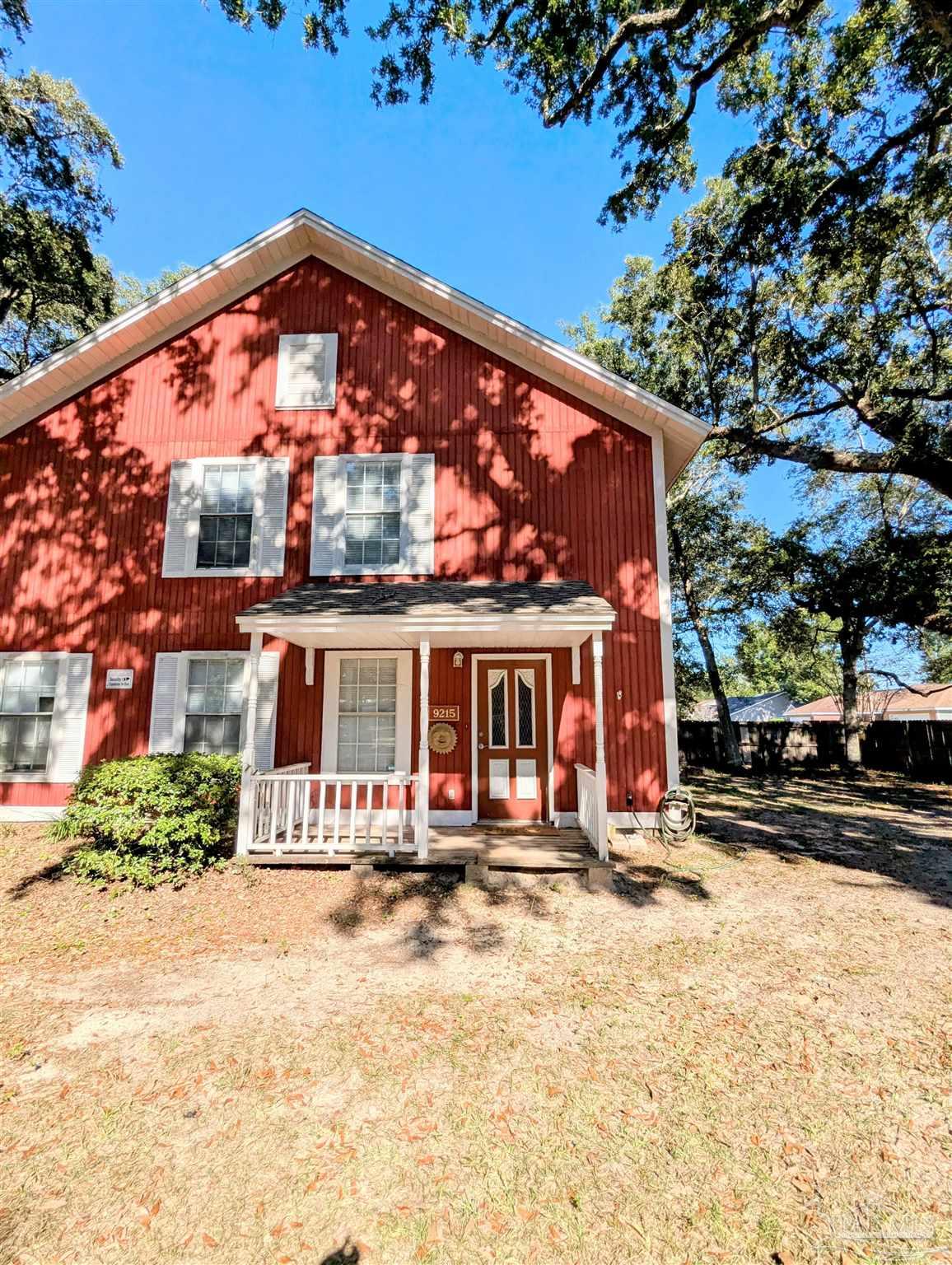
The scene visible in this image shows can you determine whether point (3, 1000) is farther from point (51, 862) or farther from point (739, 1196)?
point (739, 1196)

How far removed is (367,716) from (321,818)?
214 centimetres

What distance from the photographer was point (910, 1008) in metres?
4.36

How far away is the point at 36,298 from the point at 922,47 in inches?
803

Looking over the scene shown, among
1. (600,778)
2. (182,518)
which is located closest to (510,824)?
(600,778)

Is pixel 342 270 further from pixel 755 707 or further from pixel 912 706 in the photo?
pixel 755 707

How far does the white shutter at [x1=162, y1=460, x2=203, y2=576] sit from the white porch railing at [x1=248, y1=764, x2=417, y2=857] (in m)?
3.90

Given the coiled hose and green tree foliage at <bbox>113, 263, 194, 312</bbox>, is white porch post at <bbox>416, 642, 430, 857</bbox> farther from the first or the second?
green tree foliage at <bbox>113, 263, 194, 312</bbox>

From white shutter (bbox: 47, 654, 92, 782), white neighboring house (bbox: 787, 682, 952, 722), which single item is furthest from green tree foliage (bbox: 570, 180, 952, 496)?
white neighboring house (bbox: 787, 682, 952, 722)

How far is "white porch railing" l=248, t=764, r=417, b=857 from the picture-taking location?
295 inches

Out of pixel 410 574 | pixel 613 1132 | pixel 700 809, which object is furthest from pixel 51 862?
pixel 700 809

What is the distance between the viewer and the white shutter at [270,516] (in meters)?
9.81

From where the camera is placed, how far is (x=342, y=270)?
34.1 ft

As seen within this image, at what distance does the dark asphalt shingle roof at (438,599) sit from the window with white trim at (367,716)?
118 cm

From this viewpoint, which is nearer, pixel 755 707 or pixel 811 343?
pixel 811 343
